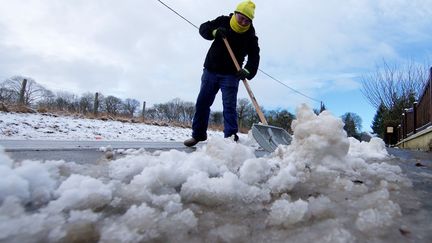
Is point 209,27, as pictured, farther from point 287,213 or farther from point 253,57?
point 287,213

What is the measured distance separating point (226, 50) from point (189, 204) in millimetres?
3472

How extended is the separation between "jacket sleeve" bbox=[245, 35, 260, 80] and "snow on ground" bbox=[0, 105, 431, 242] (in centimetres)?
288

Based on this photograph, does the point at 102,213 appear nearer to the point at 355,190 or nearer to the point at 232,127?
the point at 355,190

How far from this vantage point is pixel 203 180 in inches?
56.6

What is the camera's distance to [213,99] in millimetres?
4613

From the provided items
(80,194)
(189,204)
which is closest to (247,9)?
(189,204)

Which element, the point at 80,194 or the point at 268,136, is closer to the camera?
the point at 80,194

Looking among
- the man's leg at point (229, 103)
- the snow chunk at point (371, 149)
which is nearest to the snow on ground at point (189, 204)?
the snow chunk at point (371, 149)

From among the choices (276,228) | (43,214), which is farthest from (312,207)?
(43,214)

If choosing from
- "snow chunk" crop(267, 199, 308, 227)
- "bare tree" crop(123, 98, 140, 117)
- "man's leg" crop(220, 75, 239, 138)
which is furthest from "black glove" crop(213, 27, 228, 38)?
"bare tree" crop(123, 98, 140, 117)

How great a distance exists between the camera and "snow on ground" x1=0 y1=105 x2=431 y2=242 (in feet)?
3.29

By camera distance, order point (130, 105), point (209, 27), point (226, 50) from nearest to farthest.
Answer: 1. point (226, 50)
2. point (209, 27)
3. point (130, 105)

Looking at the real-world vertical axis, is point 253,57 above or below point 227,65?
above

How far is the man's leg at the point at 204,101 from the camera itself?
177 inches
